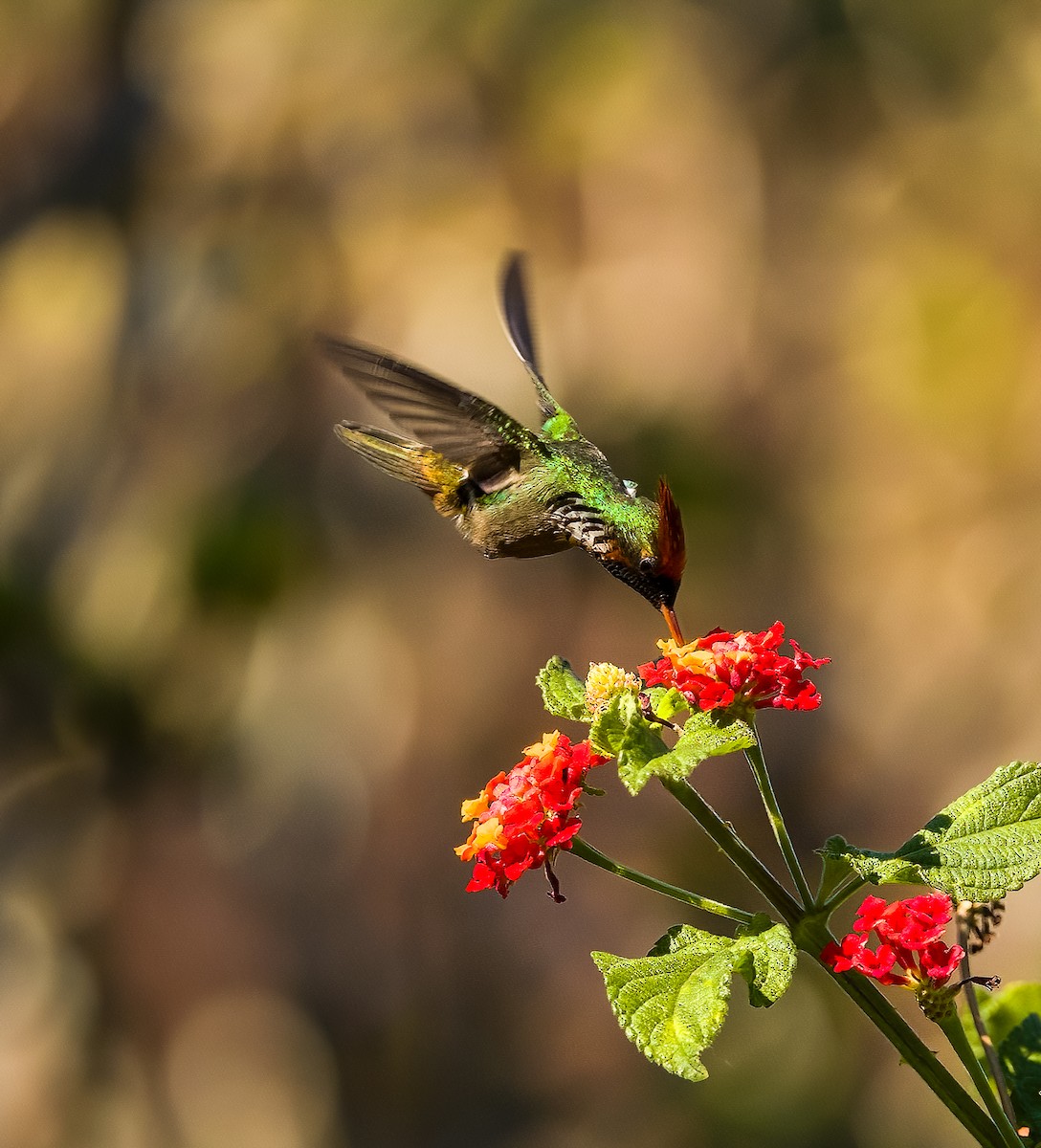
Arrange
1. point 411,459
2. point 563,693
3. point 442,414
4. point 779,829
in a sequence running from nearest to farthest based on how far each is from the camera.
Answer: point 779,829, point 563,693, point 442,414, point 411,459

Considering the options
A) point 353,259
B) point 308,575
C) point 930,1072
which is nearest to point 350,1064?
point 308,575

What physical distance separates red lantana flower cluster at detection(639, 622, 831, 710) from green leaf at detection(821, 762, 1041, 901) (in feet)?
0.41

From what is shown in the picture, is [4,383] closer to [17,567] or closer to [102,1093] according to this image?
[17,567]

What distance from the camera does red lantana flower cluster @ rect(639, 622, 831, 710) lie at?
948mm

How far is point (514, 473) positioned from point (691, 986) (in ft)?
2.96

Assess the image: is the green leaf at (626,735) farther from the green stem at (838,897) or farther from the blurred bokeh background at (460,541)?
the blurred bokeh background at (460,541)

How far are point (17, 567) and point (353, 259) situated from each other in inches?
62.4

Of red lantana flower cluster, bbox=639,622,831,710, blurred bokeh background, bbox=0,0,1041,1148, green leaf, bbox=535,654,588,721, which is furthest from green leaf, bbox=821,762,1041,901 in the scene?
blurred bokeh background, bbox=0,0,1041,1148

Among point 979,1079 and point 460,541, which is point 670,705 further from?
point 460,541

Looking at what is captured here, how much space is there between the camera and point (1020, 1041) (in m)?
0.98

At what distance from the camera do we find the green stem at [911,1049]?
0.80 m

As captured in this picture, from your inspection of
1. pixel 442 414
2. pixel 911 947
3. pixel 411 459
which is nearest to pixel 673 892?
pixel 911 947

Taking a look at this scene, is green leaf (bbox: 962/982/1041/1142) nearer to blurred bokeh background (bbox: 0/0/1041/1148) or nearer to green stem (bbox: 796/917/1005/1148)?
green stem (bbox: 796/917/1005/1148)

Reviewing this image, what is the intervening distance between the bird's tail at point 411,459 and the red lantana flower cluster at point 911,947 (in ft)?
3.23
